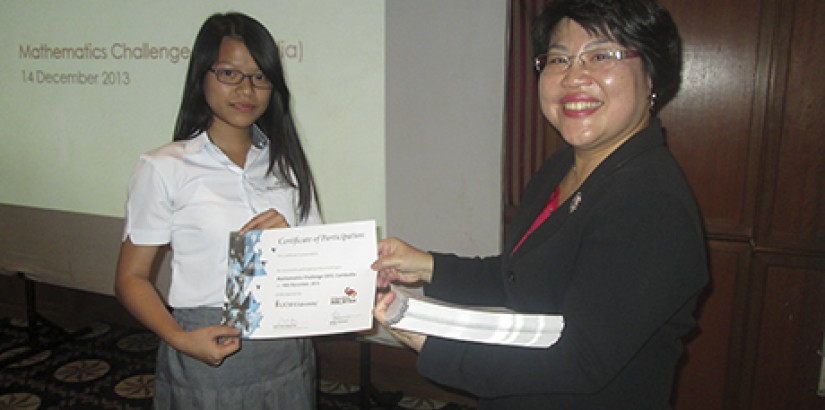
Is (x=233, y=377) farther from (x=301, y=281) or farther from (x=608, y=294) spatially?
(x=608, y=294)

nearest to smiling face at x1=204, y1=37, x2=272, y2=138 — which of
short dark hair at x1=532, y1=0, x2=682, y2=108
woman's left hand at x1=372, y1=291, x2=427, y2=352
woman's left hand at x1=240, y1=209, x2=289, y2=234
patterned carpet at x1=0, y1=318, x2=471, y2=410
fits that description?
woman's left hand at x1=240, y1=209, x2=289, y2=234

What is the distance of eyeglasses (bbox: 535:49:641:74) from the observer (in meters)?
0.89

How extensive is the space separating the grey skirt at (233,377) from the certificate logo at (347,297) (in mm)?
295

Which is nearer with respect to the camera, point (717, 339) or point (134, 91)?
point (717, 339)

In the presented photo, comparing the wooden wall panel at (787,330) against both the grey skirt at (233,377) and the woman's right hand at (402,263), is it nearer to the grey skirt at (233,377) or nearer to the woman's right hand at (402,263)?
the woman's right hand at (402,263)

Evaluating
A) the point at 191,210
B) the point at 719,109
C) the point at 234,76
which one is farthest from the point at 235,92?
the point at 719,109

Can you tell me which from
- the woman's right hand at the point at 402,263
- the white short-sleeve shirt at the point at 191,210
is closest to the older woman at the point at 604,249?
the woman's right hand at the point at 402,263

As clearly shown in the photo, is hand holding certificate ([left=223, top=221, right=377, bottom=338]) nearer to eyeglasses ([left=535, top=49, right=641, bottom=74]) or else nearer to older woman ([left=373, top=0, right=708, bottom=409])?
older woman ([left=373, top=0, right=708, bottom=409])

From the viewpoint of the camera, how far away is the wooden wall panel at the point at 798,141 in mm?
1807

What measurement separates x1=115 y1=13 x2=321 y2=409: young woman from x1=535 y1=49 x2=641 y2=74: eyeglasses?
0.64 metres

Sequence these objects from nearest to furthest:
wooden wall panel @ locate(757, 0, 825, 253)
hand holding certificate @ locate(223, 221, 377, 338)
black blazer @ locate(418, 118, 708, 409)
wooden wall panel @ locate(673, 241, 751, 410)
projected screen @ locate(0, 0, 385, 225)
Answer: black blazer @ locate(418, 118, 708, 409)
hand holding certificate @ locate(223, 221, 377, 338)
wooden wall panel @ locate(757, 0, 825, 253)
projected screen @ locate(0, 0, 385, 225)
wooden wall panel @ locate(673, 241, 751, 410)

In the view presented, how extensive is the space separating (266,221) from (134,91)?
1.49 metres

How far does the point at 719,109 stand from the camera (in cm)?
198

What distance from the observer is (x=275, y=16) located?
2006 millimetres
